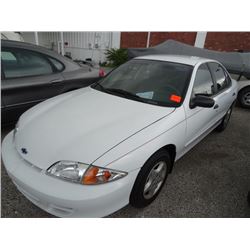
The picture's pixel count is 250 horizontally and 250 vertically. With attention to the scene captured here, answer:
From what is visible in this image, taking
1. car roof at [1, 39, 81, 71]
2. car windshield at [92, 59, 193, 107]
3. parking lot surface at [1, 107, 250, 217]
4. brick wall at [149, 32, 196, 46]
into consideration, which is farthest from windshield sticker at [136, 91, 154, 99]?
brick wall at [149, 32, 196, 46]

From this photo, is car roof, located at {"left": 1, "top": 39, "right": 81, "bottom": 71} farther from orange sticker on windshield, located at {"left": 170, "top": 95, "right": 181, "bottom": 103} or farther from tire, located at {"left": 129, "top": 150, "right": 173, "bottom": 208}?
tire, located at {"left": 129, "top": 150, "right": 173, "bottom": 208}

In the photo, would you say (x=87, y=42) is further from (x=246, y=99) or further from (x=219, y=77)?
(x=219, y=77)

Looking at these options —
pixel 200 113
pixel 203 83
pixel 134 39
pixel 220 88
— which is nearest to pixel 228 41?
pixel 134 39

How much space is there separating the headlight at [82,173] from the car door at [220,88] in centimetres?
209

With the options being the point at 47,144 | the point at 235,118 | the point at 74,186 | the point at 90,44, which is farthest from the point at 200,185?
the point at 90,44

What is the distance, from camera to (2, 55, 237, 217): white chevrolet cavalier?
1.52 meters

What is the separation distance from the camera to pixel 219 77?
10.5ft

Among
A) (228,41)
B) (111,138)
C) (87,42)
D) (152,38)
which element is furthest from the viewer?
(87,42)

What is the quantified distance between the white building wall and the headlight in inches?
456

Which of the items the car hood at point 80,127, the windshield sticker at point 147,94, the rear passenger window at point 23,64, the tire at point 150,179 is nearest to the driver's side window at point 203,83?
the windshield sticker at point 147,94

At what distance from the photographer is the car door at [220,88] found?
2.96 meters

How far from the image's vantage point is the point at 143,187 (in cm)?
178

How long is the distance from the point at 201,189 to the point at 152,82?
1493 mm

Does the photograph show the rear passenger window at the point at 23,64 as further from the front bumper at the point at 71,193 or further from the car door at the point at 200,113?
the car door at the point at 200,113
